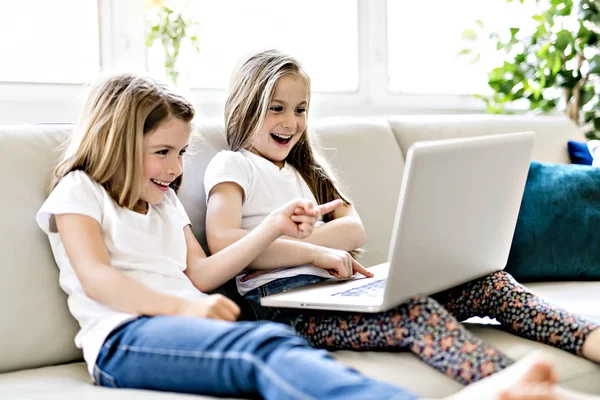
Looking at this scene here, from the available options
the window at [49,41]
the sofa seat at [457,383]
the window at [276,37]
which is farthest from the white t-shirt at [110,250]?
the window at [276,37]

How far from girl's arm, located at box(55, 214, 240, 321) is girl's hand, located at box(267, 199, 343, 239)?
0.20 metres

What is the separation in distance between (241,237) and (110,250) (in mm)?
311

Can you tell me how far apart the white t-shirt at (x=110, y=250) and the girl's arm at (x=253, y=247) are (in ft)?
0.20

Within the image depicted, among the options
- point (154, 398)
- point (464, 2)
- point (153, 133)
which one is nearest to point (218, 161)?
point (153, 133)

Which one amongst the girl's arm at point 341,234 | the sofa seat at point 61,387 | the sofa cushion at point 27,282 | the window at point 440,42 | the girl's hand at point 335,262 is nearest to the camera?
the sofa seat at point 61,387

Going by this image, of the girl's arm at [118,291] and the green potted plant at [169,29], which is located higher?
the green potted plant at [169,29]

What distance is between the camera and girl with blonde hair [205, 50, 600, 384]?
139 cm

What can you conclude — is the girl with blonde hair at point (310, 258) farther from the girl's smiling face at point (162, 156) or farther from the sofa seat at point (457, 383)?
the girl's smiling face at point (162, 156)

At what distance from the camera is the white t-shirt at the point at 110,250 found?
1426mm

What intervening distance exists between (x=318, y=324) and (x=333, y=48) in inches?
72.8

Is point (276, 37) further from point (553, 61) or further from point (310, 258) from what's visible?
point (310, 258)

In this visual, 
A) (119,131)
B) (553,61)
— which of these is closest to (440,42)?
(553,61)

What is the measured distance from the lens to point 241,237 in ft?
5.58

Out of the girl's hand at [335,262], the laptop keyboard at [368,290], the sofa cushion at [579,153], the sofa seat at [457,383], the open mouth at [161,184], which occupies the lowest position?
the sofa seat at [457,383]
